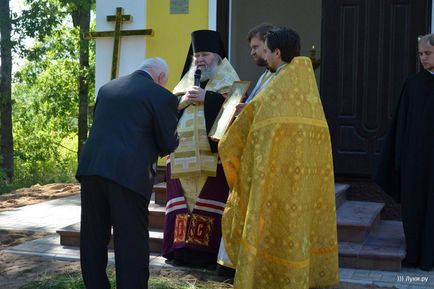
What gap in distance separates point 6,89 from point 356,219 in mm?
12198

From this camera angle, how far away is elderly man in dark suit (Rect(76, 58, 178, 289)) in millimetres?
3885

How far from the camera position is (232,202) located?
4184 mm

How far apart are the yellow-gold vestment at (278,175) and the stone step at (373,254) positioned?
4.34 feet

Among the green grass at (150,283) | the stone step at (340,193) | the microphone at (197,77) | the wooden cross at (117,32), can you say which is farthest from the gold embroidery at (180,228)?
the wooden cross at (117,32)

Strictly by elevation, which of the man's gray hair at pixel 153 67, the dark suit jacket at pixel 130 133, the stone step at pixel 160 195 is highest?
the man's gray hair at pixel 153 67

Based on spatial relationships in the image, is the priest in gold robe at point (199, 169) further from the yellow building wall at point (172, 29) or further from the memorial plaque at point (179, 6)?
the memorial plaque at point (179, 6)

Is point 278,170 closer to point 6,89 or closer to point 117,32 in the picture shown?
point 117,32

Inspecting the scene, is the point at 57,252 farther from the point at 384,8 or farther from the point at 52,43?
the point at 52,43

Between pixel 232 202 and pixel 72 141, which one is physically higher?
pixel 232 202

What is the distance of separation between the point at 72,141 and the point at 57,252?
20954 mm

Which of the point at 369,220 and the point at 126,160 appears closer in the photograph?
the point at 126,160

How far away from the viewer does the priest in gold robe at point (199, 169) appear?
5.29m

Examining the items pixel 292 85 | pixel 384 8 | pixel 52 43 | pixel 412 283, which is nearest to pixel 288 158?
pixel 292 85

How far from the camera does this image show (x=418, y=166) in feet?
17.5
